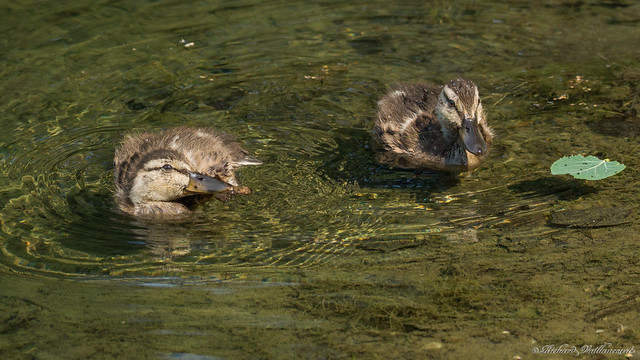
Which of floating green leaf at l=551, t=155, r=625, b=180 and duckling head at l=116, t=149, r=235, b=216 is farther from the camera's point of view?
duckling head at l=116, t=149, r=235, b=216

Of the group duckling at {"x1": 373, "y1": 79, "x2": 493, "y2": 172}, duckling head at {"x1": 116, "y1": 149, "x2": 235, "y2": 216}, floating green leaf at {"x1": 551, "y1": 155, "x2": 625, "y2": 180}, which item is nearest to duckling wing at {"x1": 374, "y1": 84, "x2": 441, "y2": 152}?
duckling at {"x1": 373, "y1": 79, "x2": 493, "y2": 172}

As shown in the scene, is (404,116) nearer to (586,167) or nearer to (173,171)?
(586,167)

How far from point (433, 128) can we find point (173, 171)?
1.88 meters

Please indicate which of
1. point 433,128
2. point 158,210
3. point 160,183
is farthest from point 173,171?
point 433,128

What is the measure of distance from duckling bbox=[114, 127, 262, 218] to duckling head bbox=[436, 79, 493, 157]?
134cm

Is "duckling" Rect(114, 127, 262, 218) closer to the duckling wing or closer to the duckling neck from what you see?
the duckling neck

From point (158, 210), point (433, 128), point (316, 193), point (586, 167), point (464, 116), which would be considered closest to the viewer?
point (586, 167)

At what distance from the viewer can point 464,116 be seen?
5191 mm

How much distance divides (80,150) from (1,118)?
2.85 ft

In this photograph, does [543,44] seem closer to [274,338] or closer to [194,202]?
[194,202]

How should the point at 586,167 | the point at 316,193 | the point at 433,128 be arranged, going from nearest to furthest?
the point at 586,167
the point at 316,193
the point at 433,128

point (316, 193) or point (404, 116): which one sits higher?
point (404, 116)

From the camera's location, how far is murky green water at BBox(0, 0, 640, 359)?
346 centimetres

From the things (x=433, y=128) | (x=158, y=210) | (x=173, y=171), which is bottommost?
(x=158, y=210)
